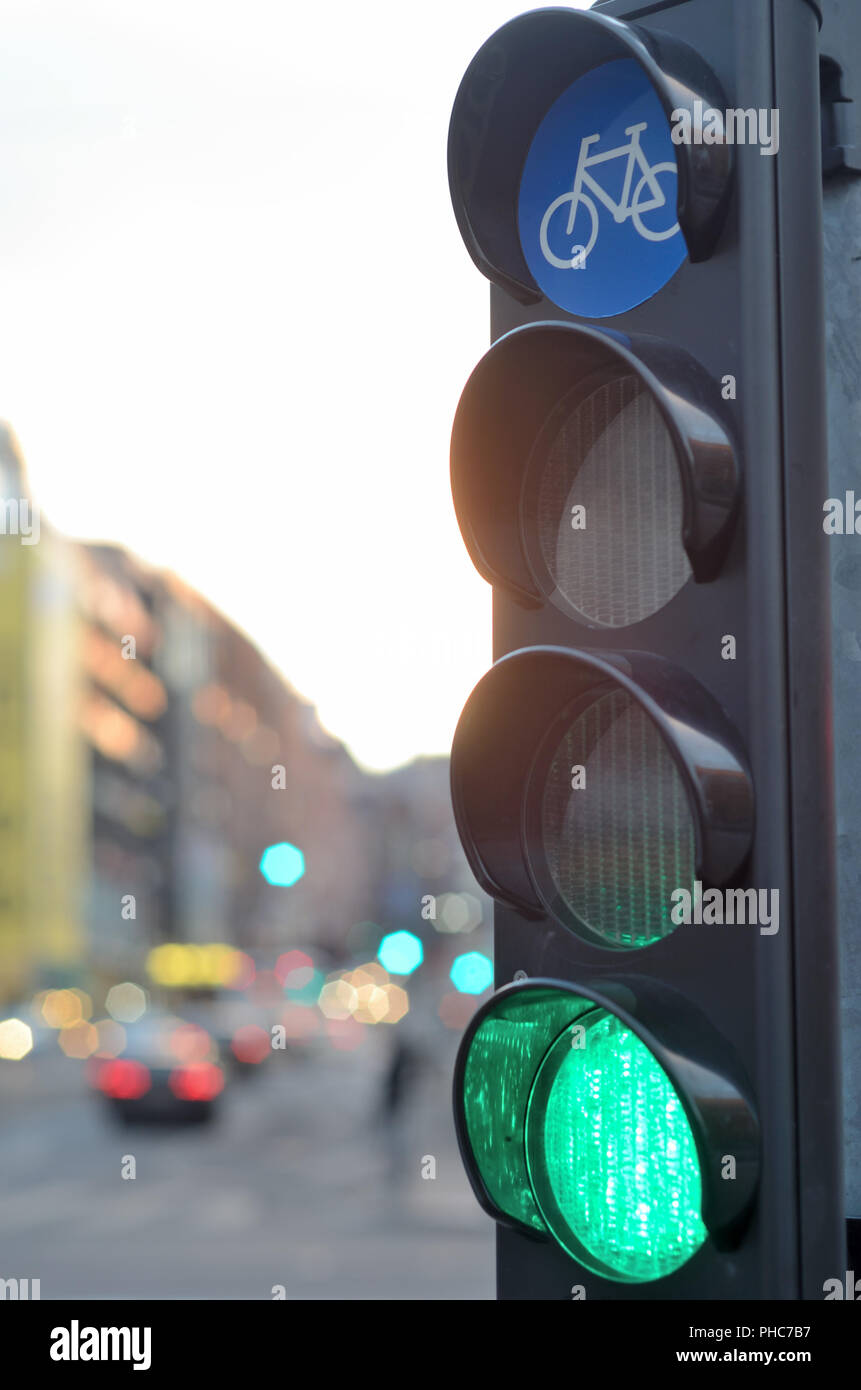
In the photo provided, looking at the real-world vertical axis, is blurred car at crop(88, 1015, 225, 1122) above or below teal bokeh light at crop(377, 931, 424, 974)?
below

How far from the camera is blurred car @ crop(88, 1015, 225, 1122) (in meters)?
25.0

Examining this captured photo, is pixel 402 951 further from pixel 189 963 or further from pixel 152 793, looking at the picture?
pixel 152 793

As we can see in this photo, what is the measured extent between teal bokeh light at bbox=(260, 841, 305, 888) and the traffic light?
7.69 meters

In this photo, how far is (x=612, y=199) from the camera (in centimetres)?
174

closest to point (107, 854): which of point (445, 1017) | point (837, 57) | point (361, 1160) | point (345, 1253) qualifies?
point (445, 1017)

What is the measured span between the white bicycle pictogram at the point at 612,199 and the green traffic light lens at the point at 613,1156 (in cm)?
86

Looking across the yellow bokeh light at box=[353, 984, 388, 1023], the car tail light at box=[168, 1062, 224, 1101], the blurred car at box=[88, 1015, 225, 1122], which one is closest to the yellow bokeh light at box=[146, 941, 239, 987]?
the yellow bokeh light at box=[353, 984, 388, 1023]

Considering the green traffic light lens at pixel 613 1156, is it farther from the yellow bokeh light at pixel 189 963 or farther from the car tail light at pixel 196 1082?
the yellow bokeh light at pixel 189 963

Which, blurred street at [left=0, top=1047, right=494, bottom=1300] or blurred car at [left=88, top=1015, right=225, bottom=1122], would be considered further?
blurred car at [left=88, top=1015, right=225, bottom=1122]

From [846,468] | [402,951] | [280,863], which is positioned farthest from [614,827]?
[402,951]

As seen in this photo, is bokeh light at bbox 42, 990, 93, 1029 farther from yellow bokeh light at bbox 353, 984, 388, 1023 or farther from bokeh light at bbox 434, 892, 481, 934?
bokeh light at bbox 434, 892, 481, 934

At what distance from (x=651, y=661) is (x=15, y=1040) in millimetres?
45854

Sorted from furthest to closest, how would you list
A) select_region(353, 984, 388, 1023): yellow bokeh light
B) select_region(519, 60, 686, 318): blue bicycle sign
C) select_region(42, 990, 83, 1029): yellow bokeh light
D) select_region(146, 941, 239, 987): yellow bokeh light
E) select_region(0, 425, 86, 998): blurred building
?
select_region(146, 941, 239, 987): yellow bokeh light < select_region(0, 425, 86, 998): blurred building < select_region(42, 990, 83, 1029): yellow bokeh light < select_region(353, 984, 388, 1023): yellow bokeh light < select_region(519, 60, 686, 318): blue bicycle sign

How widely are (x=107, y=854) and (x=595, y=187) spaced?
3142 inches
